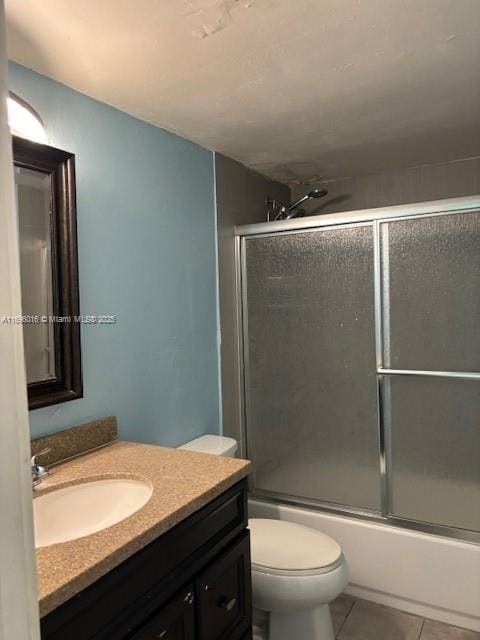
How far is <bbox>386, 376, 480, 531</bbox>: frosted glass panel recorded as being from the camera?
2.03 metres

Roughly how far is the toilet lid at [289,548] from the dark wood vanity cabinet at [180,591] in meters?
0.25

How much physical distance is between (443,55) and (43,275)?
1419 millimetres

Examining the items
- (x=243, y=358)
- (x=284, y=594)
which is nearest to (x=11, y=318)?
(x=284, y=594)

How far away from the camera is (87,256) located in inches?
65.6

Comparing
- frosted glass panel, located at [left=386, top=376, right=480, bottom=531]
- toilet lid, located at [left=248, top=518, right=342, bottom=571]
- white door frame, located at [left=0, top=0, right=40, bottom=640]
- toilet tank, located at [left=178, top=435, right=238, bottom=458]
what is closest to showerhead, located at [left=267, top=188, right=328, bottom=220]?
frosted glass panel, located at [left=386, top=376, right=480, bottom=531]

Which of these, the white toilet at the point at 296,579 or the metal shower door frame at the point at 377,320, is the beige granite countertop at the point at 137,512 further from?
the metal shower door frame at the point at 377,320

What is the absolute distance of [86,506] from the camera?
1.39 metres

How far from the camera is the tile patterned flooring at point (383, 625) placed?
76.1 inches

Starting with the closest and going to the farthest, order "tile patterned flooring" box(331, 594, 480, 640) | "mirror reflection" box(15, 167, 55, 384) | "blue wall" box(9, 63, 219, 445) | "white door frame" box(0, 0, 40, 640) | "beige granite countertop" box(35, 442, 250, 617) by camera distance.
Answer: "white door frame" box(0, 0, 40, 640), "beige granite countertop" box(35, 442, 250, 617), "mirror reflection" box(15, 167, 55, 384), "blue wall" box(9, 63, 219, 445), "tile patterned flooring" box(331, 594, 480, 640)

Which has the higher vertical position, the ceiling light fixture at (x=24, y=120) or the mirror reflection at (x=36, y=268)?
the ceiling light fixture at (x=24, y=120)

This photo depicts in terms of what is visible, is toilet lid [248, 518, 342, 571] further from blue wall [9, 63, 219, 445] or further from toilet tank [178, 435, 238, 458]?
blue wall [9, 63, 219, 445]

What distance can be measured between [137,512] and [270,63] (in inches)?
53.1

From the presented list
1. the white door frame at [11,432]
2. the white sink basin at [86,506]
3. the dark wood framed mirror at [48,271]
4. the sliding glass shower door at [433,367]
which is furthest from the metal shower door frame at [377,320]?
the white door frame at [11,432]

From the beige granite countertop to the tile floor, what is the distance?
3.34 feet
